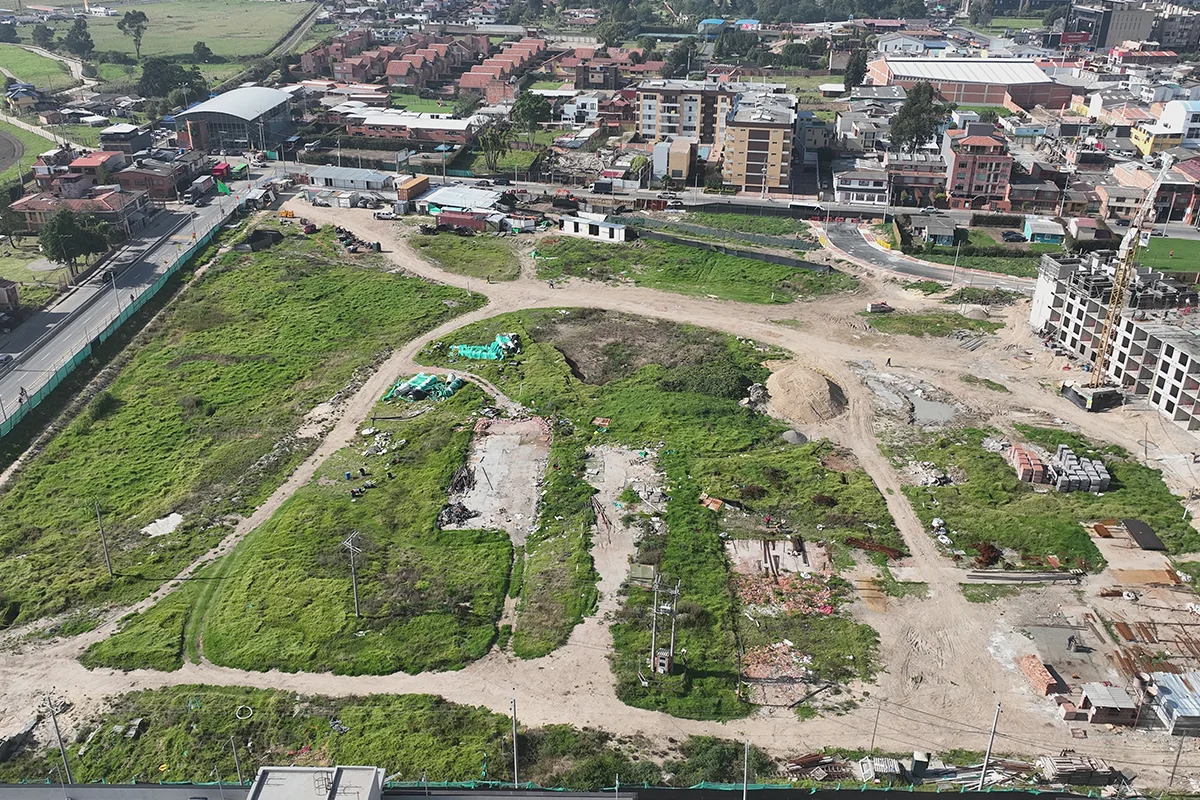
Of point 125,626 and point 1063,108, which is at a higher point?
point 1063,108

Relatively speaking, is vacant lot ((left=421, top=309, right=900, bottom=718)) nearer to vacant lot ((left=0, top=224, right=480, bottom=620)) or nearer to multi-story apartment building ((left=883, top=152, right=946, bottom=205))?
vacant lot ((left=0, top=224, right=480, bottom=620))

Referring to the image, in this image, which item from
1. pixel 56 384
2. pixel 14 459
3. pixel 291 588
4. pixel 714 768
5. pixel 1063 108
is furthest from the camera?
pixel 1063 108

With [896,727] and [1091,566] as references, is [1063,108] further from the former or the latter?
[896,727]

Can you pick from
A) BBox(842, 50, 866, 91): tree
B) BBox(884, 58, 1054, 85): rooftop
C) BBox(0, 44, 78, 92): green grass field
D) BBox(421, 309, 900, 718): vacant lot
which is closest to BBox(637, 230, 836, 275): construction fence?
BBox(421, 309, 900, 718): vacant lot

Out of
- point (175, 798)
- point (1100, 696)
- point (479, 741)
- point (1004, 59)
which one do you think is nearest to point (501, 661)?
point (479, 741)

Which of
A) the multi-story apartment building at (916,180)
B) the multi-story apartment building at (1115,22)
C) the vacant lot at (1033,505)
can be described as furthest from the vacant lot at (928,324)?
the multi-story apartment building at (1115,22)

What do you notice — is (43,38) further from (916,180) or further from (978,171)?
(978,171)

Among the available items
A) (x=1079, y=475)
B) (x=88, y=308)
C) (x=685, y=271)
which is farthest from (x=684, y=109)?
(x=1079, y=475)
